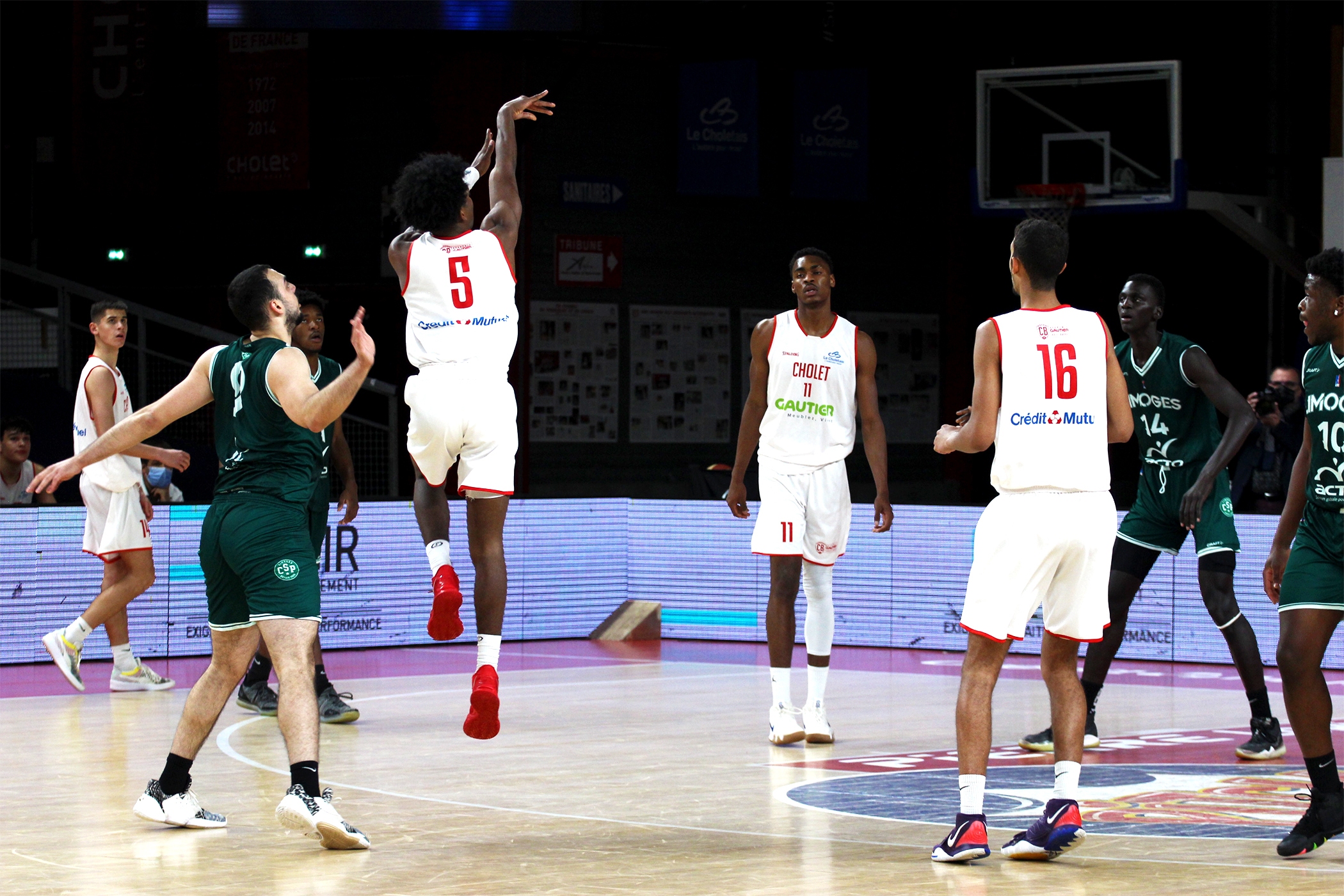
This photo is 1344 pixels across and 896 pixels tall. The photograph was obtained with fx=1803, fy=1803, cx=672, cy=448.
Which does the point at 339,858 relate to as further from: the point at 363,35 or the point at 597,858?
the point at 363,35

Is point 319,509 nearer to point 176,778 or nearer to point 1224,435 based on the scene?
point 176,778

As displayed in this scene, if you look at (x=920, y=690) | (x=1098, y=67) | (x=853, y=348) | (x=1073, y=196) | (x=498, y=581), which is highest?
(x=1098, y=67)

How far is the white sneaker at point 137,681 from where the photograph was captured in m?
10.8

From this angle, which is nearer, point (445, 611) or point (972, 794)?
point (972, 794)

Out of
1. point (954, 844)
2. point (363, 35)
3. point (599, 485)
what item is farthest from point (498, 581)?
point (363, 35)

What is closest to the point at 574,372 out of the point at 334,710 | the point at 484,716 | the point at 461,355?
the point at 334,710

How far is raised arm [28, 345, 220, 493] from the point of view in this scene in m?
6.15

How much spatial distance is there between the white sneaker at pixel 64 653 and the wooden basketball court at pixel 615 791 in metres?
0.16

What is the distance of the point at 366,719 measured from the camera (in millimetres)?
9664

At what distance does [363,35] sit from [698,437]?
620 centimetres

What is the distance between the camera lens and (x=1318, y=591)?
19.9ft

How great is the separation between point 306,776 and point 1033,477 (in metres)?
2.62

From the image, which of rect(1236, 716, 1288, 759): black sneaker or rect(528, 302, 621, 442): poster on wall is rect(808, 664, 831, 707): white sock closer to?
rect(1236, 716, 1288, 759): black sneaker

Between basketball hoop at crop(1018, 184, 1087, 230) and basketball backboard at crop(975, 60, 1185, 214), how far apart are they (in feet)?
0.08
